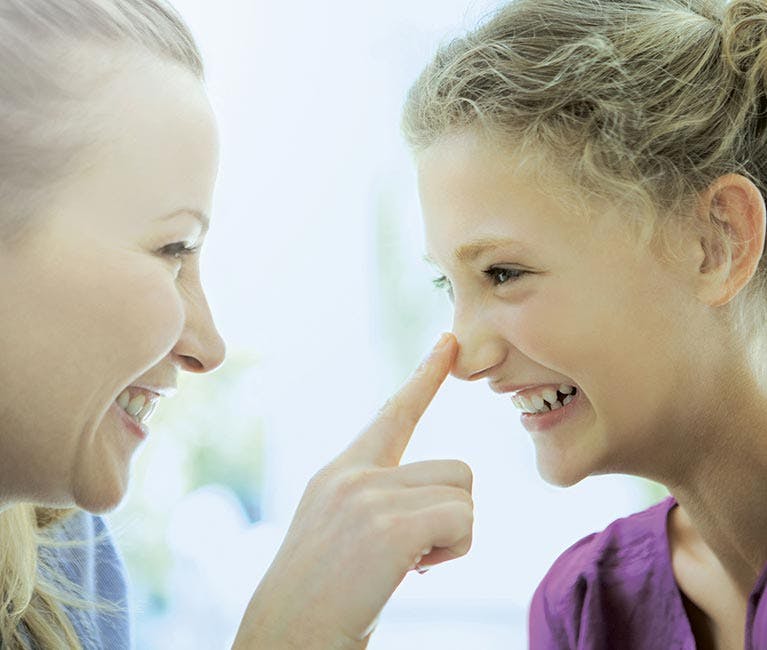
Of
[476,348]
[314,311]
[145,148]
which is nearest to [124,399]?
[145,148]

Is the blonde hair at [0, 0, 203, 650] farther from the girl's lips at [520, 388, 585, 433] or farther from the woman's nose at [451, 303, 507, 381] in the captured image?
the girl's lips at [520, 388, 585, 433]

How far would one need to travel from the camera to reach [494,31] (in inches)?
49.8

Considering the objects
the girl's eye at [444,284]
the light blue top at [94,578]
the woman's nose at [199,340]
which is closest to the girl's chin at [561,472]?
the girl's eye at [444,284]

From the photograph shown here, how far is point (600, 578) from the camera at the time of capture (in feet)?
4.46

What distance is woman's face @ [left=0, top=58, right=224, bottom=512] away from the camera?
1028mm

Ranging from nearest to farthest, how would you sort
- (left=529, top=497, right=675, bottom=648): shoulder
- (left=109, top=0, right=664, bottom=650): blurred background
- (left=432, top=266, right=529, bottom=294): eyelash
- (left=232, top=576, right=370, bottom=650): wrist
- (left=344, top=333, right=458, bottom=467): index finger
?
(left=232, top=576, right=370, bottom=650): wrist → (left=344, top=333, right=458, bottom=467): index finger → (left=432, top=266, right=529, bottom=294): eyelash → (left=529, top=497, right=675, bottom=648): shoulder → (left=109, top=0, right=664, bottom=650): blurred background

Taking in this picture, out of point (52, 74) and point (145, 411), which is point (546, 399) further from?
point (52, 74)

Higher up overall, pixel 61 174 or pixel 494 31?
pixel 494 31

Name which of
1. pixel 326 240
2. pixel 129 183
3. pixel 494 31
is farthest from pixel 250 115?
pixel 129 183

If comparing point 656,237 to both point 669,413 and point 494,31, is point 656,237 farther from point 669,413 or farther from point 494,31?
point 494,31

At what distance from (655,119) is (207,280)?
1.61 meters

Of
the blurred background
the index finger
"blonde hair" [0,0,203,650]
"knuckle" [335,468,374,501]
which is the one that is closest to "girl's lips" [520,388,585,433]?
the index finger

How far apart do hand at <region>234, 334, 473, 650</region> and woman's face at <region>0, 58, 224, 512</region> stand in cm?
20

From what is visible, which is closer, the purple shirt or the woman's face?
the woman's face
